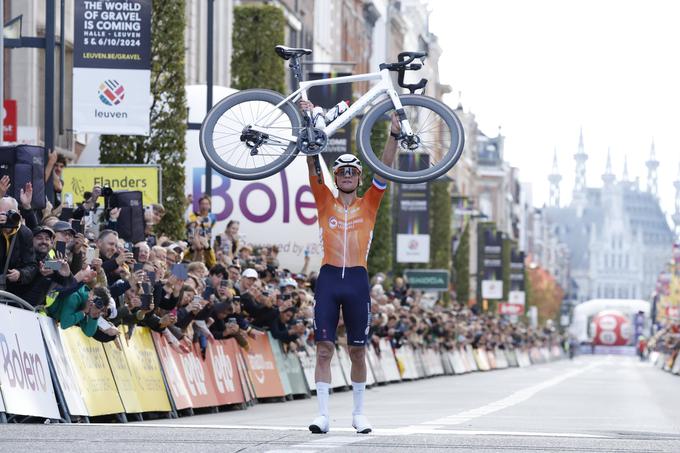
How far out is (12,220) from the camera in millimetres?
16031

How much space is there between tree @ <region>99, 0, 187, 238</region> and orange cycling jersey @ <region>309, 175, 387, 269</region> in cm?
1569

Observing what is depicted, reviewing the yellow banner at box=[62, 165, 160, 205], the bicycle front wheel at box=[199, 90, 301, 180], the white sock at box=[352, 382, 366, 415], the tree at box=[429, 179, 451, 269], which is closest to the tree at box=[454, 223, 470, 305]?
the tree at box=[429, 179, 451, 269]

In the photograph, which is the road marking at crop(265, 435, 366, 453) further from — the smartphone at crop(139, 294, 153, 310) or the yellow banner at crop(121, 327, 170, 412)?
Result: the smartphone at crop(139, 294, 153, 310)

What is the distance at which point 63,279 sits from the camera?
1614 cm

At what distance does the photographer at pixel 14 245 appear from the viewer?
1595cm

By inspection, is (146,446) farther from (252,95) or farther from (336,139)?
(336,139)

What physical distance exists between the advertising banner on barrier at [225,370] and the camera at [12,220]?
215 inches

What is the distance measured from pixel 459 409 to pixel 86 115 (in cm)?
616

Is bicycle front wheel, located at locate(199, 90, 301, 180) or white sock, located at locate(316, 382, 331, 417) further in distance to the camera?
bicycle front wheel, located at locate(199, 90, 301, 180)

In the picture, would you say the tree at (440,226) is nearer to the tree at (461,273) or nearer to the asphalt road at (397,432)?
the tree at (461,273)

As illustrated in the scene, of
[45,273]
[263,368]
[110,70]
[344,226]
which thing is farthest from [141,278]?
[263,368]

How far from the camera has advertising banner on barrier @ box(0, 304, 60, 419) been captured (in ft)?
47.8

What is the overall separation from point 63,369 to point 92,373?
830 mm

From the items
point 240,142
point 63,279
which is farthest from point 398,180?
point 63,279
